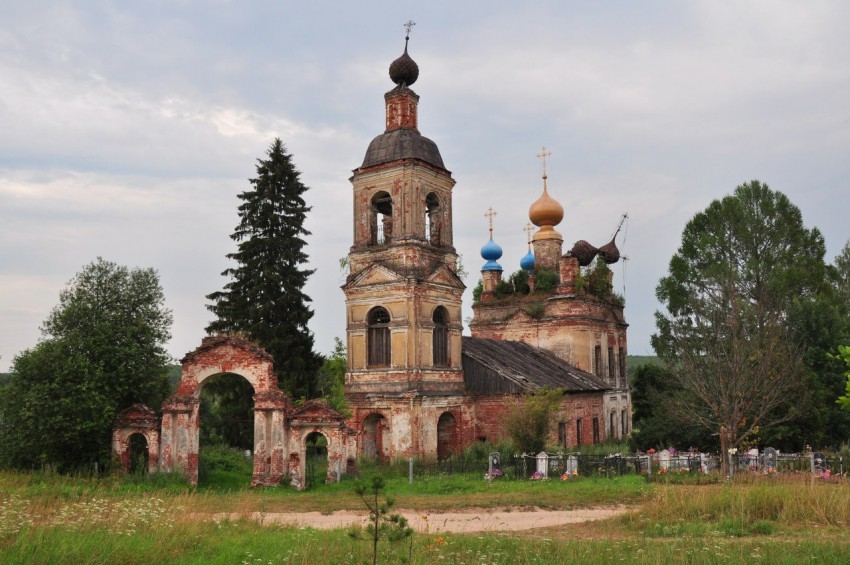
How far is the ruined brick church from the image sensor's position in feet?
67.3

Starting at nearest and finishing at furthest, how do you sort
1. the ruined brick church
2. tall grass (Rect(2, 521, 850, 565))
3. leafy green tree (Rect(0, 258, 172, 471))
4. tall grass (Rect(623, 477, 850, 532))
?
tall grass (Rect(2, 521, 850, 565)) → tall grass (Rect(623, 477, 850, 532)) → leafy green tree (Rect(0, 258, 172, 471)) → the ruined brick church

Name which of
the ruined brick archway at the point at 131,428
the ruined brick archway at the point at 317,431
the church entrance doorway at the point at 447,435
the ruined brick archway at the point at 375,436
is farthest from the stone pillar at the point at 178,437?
the church entrance doorway at the point at 447,435

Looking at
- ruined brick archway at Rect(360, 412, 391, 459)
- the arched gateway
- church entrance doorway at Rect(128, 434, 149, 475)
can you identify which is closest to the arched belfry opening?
ruined brick archway at Rect(360, 412, 391, 459)

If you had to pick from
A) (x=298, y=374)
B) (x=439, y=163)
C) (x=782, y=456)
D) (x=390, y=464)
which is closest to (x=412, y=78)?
(x=439, y=163)

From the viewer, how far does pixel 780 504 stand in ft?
41.8

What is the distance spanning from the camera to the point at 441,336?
89.4 ft

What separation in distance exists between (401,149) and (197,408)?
12.2m

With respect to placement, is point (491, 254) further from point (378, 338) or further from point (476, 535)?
point (476, 535)

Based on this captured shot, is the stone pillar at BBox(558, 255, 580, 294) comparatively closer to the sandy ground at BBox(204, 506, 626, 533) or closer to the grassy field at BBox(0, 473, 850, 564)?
the grassy field at BBox(0, 473, 850, 564)

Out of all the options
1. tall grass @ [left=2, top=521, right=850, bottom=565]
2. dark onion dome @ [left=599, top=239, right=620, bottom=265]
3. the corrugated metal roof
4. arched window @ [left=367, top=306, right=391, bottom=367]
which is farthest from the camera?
dark onion dome @ [left=599, top=239, right=620, bottom=265]

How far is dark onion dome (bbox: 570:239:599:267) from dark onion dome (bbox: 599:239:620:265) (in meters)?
1.07

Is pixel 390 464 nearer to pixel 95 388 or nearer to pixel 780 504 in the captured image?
pixel 95 388

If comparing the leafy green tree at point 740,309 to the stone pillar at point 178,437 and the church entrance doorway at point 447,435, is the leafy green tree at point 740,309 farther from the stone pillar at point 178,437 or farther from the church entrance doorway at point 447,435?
the stone pillar at point 178,437

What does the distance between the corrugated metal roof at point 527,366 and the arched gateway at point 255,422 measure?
9.09 m
